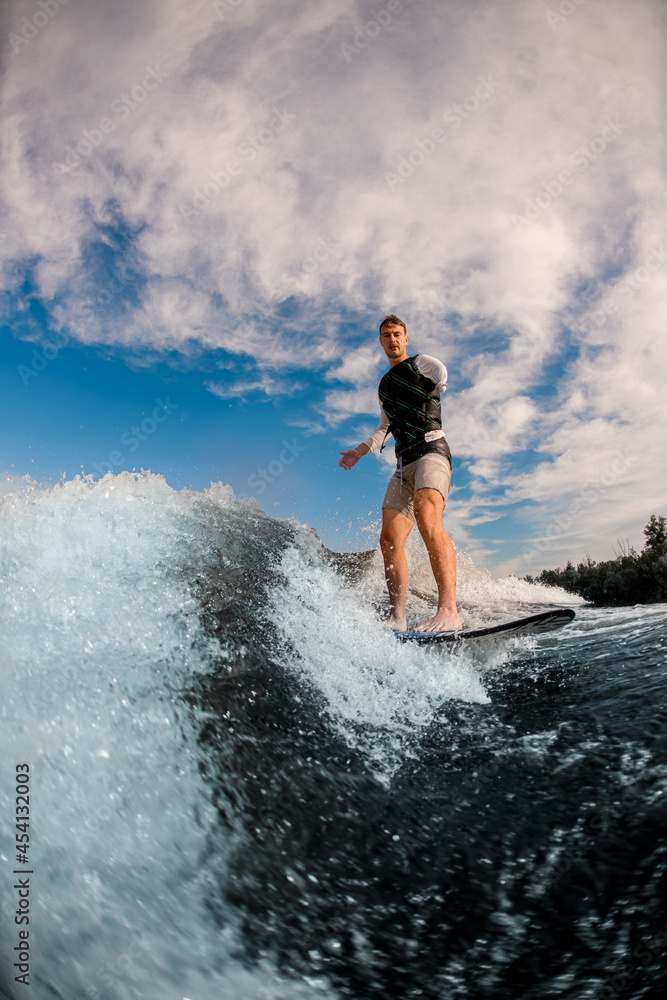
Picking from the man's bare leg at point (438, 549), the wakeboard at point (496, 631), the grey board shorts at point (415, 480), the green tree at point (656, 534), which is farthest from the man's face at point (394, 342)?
the green tree at point (656, 534)

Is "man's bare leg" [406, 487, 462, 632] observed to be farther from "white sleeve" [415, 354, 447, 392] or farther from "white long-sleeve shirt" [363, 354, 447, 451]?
"white sleeve" [415, 354, 447, 392]

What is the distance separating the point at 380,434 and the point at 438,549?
1384mm

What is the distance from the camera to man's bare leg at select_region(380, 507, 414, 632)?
4.36 meters

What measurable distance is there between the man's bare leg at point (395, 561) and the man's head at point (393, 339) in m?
1.47

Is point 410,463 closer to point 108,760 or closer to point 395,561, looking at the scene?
point 395,561

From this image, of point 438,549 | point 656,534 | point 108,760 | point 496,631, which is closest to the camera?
point 108,760

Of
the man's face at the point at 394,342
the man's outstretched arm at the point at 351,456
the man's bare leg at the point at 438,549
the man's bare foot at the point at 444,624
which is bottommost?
the man's bare foot at the point at 444,624

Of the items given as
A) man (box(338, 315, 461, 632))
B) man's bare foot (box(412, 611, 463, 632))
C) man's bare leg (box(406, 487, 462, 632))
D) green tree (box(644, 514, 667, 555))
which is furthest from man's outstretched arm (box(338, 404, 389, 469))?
green tree (box(644, 514, 667, 555))

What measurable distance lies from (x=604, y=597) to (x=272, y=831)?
14677 mm

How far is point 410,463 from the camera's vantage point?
15.3ft

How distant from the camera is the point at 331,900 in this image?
1967 mm

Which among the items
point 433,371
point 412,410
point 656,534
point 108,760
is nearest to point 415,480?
point 412,410

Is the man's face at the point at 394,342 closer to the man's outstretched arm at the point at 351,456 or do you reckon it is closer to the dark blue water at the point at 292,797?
the man's outstretched arm at the point at 351,456

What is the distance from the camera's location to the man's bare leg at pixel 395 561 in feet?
14.3
